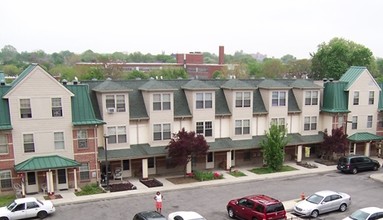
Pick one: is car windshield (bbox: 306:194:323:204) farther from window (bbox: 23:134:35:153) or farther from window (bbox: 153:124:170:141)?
window (bbox: 23:134:35:153)

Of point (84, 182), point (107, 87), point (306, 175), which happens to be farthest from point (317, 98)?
point (84, 182)

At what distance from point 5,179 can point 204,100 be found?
18710mm

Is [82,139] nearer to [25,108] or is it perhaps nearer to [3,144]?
[25,108]

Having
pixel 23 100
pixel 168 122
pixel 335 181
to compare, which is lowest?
pixel 335 181

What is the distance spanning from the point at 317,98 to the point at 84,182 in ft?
86.2

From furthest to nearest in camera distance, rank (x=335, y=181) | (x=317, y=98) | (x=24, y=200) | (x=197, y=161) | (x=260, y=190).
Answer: (x=317, y=98)
(x=197, y=161)
(x=335, y=181)
(x=260, y=190)
(x=24, y=200)

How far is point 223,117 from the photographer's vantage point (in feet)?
130

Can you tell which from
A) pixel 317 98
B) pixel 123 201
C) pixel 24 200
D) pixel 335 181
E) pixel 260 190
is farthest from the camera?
pixel 317 98

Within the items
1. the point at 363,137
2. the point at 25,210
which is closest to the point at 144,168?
the point at 25,210

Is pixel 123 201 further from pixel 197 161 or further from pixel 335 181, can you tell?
pixel 335 181

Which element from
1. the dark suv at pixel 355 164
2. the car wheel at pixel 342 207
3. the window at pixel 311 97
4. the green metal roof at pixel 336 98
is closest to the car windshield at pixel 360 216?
the car wheel at pixel 342 207

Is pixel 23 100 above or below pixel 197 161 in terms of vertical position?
above

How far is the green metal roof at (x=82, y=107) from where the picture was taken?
32.8 m

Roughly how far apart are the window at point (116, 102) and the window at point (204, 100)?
7368mm
